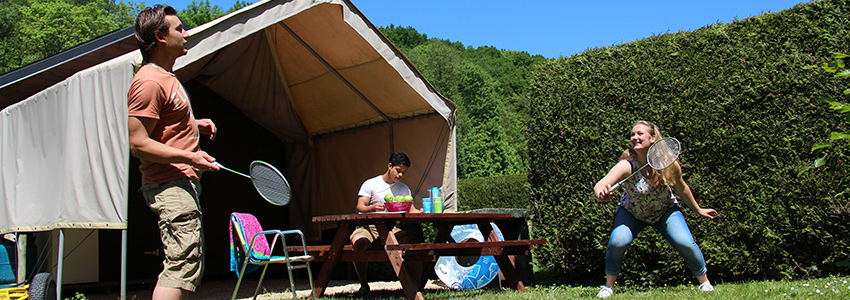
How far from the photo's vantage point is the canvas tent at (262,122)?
4066 mm

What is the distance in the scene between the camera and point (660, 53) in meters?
5.50

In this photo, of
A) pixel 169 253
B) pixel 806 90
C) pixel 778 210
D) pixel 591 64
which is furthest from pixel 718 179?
pixel 169 253

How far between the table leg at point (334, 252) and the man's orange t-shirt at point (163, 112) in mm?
2219

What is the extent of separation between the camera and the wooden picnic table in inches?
173

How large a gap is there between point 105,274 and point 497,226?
4102 millimetres

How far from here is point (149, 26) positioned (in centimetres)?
255

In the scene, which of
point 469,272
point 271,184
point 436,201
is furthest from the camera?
point 469,272

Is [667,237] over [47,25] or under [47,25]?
under

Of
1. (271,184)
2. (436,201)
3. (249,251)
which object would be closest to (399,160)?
(436,201)

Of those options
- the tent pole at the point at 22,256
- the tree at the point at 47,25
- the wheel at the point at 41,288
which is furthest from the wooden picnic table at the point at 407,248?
the tree at the point at 47,25

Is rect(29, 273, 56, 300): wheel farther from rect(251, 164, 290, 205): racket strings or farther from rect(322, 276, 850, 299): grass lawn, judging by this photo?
rect(322, 276, 850, 299): grass lawn

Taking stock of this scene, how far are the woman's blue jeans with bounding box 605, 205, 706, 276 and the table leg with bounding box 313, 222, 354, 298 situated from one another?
1.91m

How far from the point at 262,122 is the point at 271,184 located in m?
4.52

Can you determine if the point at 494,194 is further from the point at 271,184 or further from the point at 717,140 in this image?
the point at 271,184
